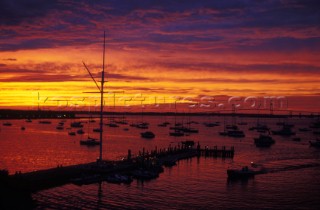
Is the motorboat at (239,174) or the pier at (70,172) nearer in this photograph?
the pier at (70,172)

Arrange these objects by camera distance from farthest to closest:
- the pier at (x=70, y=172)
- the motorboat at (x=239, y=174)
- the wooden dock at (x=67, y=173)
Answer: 1. the motorboat at (x=239, y=174)
2. the pier at (x=70, y=172)
3. the wooden dock at (x=67, y=173)

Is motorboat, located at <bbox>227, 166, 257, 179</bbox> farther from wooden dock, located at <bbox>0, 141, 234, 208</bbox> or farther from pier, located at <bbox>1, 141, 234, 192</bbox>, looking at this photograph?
pier, located at <bbox>1, 141, 234, 192</bbox>

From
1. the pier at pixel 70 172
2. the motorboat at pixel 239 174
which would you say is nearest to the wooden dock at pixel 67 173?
the pier at pixel 70 172

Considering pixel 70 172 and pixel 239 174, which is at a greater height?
pixel 70 172

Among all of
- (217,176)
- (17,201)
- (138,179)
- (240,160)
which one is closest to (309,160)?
(240,160)

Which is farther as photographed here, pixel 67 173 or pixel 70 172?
pixel 70 172

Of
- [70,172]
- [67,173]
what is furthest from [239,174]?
[67,173]

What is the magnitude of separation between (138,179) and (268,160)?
31581 mm

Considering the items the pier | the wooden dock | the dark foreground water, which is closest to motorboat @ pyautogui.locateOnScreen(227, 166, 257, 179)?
the dark foreground water

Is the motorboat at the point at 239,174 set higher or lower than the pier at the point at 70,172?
lower

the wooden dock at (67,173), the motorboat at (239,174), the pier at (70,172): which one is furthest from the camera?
the motorboat at (239,174)

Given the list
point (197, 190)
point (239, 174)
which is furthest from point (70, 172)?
point (239, 174)

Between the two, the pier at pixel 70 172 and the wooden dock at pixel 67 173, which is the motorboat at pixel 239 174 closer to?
the wooden dock at pixel 67 173

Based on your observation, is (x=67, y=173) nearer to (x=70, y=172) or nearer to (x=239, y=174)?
(x=70, y=172)
